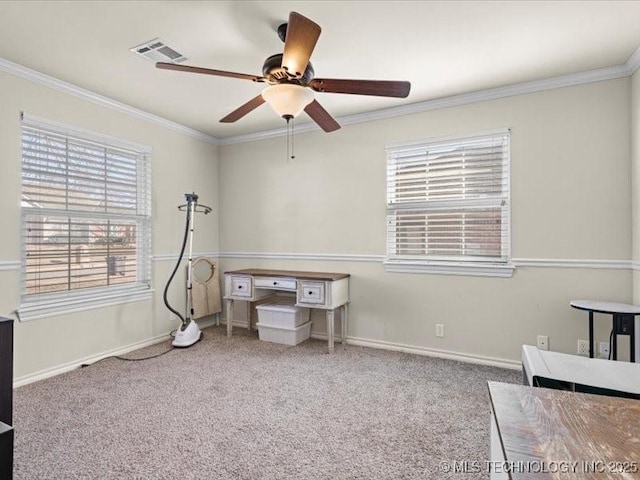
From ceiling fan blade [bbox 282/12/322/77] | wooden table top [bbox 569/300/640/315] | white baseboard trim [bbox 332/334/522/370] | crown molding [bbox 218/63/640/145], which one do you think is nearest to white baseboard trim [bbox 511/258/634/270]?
wooden table top [bbox 569/300/640/315]

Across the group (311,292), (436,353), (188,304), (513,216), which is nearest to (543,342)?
(436,353)

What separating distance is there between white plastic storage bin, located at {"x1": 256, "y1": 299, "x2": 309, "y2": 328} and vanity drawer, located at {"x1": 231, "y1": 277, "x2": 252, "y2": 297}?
0.24 metres

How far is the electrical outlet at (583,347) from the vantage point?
2957 millimetres

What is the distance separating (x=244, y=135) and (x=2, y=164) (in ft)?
8.52

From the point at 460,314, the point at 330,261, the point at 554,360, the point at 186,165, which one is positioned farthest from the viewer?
the point at 186,165

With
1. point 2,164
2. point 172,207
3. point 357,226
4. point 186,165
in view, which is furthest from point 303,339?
point 2,164

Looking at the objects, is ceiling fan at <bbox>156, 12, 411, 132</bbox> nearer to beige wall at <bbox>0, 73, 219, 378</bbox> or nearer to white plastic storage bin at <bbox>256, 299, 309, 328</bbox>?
beige wall at <bbox>0, 73, 219, 378</bbox>

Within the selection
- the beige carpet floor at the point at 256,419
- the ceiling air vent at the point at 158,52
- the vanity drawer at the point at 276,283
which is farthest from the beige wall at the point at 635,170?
the ceiling air vent at the point at 158,52

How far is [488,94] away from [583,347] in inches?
94.1

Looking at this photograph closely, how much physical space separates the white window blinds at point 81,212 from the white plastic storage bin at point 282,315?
138cm

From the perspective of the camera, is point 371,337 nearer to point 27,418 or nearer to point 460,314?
point 460,314

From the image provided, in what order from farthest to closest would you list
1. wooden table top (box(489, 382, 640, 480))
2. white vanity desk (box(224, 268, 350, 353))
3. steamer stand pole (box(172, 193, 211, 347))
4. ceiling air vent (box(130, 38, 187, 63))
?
steamer stand pole (box(172, 193, 211, 347)) → white vanity desk (box(224, 268, 350, 353)) → ceiling air vent (box(130, 38, 187, 63)) → wooden table top (box(489, 382, 640, 480))

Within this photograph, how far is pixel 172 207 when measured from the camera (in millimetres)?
4277

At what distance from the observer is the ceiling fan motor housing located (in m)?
2.11
